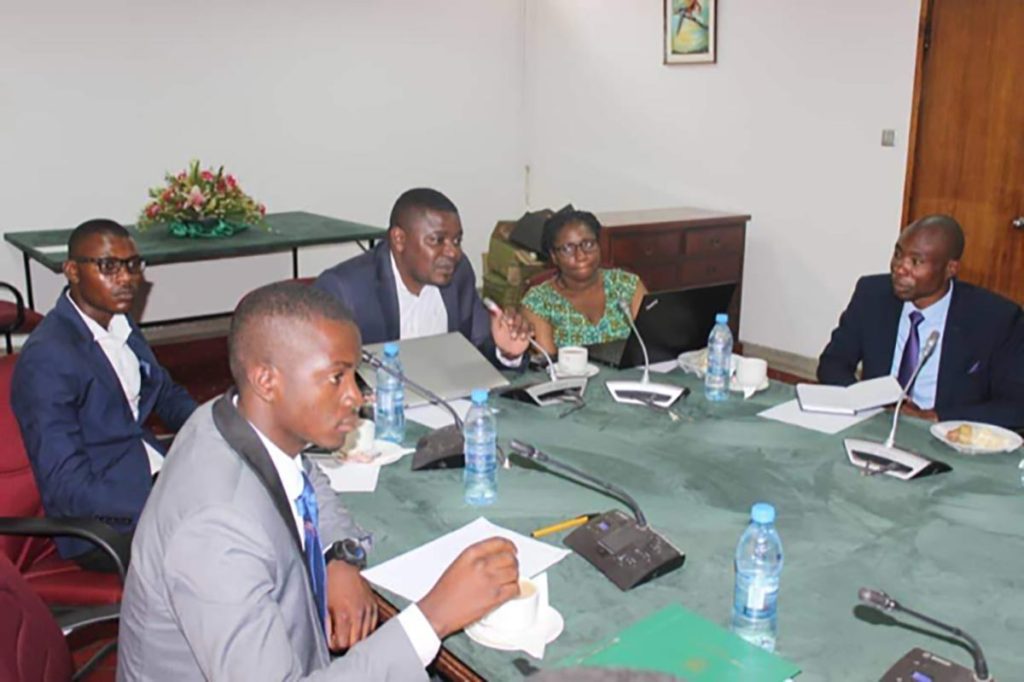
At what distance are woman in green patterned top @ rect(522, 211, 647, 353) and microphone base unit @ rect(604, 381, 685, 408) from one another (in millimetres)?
554

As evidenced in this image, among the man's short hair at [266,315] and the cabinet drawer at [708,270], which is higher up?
the man's short hair at [266,315]

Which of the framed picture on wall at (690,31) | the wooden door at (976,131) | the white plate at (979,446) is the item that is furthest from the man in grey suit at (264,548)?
the framed picture on wall at (690,31)

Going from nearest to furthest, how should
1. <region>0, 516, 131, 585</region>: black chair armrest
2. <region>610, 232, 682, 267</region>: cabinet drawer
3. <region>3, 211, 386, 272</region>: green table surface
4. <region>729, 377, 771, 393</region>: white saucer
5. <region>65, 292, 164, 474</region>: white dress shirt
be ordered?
1. <region>0, 516, 131, 585</region>: black chair armrest
2. <region>65, 292, 164, 474</region>: white dress shirt
3. <region>729, 377, 771, 393</region>: white saucer
4. <region>3, 211, 386, 272</region>: green table surface
5. <region>610, 232, 682, 267</region>: cabinet drawer

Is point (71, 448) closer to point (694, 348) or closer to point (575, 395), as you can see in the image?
point (575, 395)

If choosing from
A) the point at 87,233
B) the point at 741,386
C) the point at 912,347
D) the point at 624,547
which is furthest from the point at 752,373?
the point at 87,233

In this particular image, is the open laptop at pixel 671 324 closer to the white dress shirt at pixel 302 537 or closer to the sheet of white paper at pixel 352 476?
the sheet of white paper at pixel 352 476

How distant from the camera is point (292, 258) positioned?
5.93m

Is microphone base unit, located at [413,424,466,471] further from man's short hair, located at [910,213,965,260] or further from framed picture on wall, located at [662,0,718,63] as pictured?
framed picture on wall, located at [662,0,718,63]

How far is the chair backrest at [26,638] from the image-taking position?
133cm

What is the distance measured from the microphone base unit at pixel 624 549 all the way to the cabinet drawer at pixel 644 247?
3.35m

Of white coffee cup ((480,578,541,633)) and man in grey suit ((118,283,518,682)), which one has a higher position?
man in grey suit ((118,283,518,682))

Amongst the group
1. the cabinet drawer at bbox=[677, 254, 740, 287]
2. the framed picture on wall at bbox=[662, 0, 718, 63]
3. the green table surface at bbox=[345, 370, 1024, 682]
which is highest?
the framed picture on wall at bbox=[662, 0, 718, 63]

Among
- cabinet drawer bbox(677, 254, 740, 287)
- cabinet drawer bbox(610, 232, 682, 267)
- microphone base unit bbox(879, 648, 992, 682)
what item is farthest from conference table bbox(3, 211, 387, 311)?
microphone base unit bbox(879, 648, 992, 682)

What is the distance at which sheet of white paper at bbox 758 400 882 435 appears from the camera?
2.22 meters
